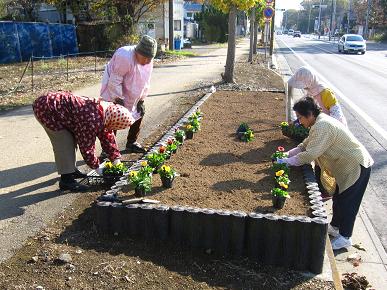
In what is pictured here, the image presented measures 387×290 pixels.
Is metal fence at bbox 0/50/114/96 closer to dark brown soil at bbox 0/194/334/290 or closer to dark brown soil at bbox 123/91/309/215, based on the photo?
dark brown soil at bbox 123/91/309/215

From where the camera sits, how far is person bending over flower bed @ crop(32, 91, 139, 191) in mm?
4488

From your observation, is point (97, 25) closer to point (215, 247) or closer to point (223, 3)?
point (223, 3)

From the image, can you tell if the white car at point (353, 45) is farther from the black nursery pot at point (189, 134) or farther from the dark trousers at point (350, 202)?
the dark trousers at point (350, 202)

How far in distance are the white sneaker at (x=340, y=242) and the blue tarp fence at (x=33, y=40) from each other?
20.4 m

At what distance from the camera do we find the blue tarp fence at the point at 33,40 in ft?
69.5

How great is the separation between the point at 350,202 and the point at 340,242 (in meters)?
0.40

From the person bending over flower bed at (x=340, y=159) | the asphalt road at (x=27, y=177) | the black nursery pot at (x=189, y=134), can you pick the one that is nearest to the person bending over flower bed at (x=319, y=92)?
the person bending over flower bed at (x=340, y=159)

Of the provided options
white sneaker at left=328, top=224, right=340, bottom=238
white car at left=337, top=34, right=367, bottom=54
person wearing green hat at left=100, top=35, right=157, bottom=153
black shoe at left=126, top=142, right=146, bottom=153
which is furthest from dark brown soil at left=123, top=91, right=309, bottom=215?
white car at left=337, top=34, right=367, bottom=54

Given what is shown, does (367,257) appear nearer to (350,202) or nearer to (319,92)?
(350,202)

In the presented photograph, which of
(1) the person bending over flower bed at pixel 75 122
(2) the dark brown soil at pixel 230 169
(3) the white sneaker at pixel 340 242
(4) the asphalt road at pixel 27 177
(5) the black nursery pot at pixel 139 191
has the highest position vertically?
(1) the person bending over flower bed at pixel 75 122

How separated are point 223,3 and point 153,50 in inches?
344

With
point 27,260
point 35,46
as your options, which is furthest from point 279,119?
point 35,46

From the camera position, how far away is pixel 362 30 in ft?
246

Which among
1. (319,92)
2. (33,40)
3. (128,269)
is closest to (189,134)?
(319,92)
